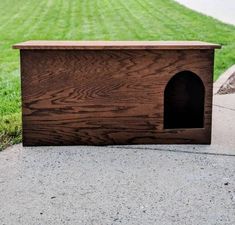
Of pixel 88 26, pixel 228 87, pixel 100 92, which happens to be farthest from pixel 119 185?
pixel 88 26

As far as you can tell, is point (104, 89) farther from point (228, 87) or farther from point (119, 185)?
point (228, 87)

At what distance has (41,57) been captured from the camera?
3766 millimetres

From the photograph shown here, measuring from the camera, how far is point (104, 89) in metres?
3.85

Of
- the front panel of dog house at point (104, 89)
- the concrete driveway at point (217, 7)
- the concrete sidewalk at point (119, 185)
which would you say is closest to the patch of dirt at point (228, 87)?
the concrete sidewalk at point (119, 185)

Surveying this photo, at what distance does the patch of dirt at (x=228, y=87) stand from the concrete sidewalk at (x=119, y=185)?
1.83m

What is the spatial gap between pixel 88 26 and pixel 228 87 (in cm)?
899

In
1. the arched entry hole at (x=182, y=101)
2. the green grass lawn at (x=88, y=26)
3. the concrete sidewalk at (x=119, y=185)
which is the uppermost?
the green grass lawn at (x=88, y=26)

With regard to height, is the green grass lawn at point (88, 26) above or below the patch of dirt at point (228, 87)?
above

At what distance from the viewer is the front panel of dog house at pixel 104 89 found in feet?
12.4

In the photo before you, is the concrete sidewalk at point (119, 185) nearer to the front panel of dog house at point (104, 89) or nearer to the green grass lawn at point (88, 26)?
the front panel of dog house at point (104, 89)

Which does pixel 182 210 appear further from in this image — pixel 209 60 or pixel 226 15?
pixel 226 15

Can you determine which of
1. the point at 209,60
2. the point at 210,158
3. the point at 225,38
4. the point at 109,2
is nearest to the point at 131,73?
the point at 209,60

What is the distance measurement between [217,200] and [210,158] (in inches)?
30.0

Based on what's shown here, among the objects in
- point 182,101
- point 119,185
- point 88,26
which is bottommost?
point 119,185
